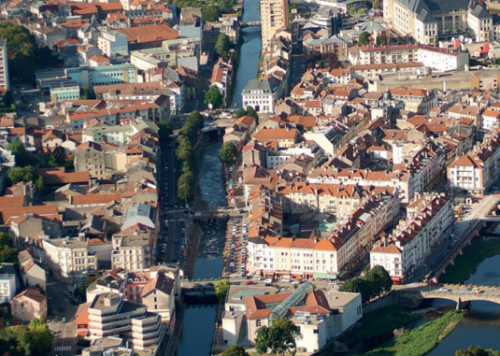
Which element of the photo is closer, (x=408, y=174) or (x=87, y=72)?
(x=408, y=174)

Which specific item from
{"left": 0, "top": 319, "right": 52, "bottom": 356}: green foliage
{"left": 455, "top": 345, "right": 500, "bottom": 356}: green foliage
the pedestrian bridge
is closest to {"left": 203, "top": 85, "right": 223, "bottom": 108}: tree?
the pedestrian bridge

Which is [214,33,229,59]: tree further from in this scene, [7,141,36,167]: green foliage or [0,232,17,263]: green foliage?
[0,232,17,263]: green foliage

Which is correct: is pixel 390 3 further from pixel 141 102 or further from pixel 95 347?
pixel 95 347

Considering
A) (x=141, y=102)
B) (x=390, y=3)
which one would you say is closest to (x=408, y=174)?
(x=141, y=102)

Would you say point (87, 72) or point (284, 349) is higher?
point (87, 72)

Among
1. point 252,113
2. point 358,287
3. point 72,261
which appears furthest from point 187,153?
point 358,287

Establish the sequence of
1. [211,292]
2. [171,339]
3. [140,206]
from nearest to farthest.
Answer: [171,339], [211,292], [140,206]

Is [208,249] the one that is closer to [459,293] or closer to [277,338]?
[459,293]

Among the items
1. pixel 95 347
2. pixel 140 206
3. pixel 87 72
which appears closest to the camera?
pixel 95 347
